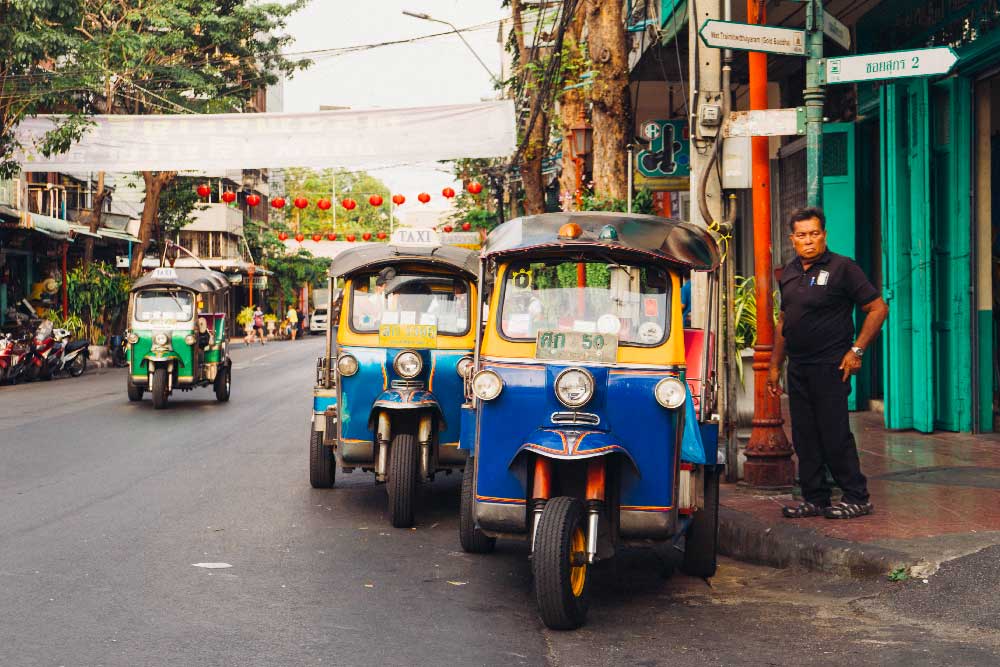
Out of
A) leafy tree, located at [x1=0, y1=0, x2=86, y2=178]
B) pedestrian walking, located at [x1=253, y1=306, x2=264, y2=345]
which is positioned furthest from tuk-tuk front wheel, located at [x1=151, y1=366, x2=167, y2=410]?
pedestrian walking, located at [x1=253, y1=306, x2=264, y2=345]

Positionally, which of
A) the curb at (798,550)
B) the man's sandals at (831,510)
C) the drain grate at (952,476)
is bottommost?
the curb at (798,550)

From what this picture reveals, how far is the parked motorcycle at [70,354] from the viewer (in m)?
26.3

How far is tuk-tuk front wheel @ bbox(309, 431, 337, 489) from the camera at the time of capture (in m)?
10.1

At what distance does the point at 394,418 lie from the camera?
870cm

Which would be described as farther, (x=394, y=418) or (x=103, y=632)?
(x=394, y=418)

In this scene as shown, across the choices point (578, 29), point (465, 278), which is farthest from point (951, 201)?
point (578, 29)

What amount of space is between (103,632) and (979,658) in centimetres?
391

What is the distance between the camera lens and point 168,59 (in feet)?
109

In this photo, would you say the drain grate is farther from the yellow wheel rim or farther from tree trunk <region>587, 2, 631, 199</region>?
tree trunk <region>587, 2, 631, 199</region>

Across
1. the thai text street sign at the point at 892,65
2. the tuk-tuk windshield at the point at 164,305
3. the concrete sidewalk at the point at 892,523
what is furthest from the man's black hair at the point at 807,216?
the tuk-tuk windshield at the point at 164,305

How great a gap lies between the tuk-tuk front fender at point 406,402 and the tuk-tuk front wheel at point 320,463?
140 centimetres

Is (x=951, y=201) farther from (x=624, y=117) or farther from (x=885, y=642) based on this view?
(x=885, y=642)

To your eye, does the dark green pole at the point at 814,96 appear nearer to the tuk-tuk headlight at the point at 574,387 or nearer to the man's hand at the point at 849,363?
the man's hand at the point at 849,363

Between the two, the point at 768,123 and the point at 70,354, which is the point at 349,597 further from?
the point at 70,354
